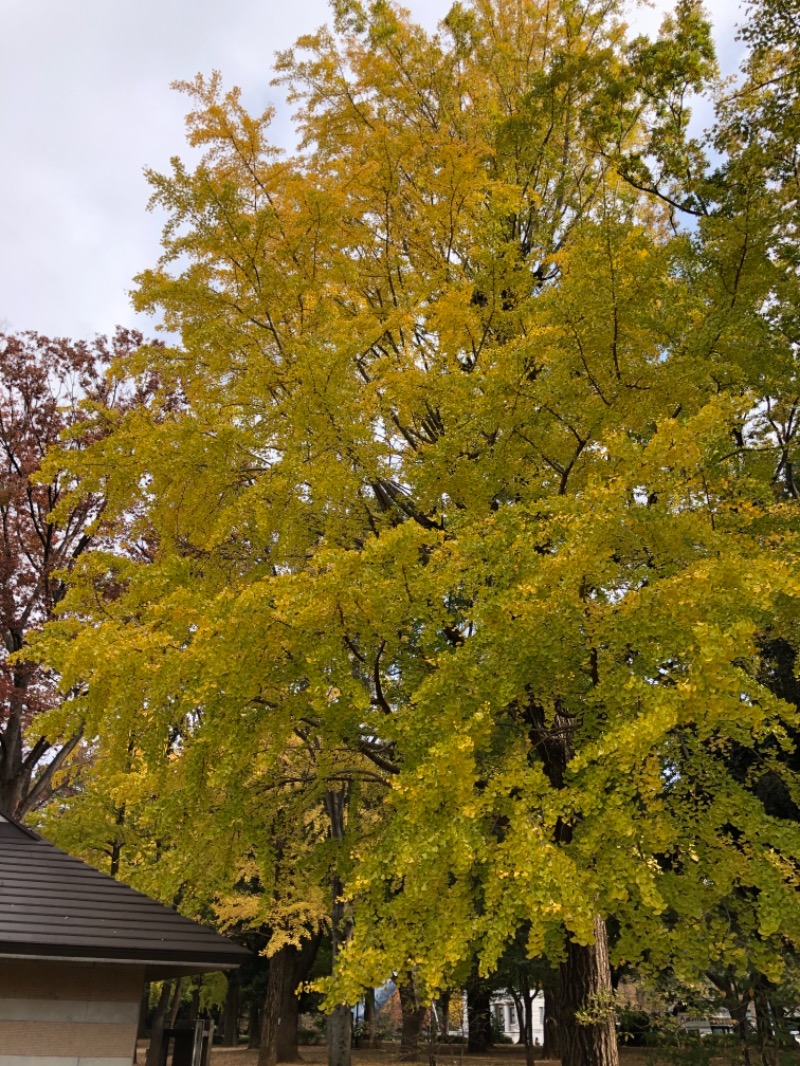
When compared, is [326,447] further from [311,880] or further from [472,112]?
[472,112]

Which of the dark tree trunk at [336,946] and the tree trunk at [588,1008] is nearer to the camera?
the tree trunk at [588,1008]

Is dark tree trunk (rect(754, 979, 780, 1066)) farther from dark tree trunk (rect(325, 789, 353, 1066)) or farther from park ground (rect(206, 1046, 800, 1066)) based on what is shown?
park ground (rect(206, 1046, 800, 1066))

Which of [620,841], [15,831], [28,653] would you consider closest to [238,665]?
[28,653]

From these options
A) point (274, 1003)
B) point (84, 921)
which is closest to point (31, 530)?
point (84, 921)

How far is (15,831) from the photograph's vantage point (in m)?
7.42

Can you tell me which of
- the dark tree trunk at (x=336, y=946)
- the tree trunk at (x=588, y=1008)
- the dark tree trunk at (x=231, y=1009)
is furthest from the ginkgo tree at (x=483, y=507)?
the dark tree trunk at (x=231, y=1009)

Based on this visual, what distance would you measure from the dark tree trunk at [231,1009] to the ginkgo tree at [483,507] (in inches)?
1032

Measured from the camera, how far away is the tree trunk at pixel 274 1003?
18781 millimetres

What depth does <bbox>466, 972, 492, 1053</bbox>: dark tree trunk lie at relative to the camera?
19891 millimetres

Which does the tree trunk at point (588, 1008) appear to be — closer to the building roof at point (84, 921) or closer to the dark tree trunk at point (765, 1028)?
the dark tree trunk at point (765, 1028)

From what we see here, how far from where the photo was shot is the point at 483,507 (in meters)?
6.67

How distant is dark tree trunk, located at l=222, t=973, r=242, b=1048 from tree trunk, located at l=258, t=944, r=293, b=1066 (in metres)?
9.07

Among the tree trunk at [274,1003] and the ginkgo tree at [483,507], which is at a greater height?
the ginkgo tree at [483,507]

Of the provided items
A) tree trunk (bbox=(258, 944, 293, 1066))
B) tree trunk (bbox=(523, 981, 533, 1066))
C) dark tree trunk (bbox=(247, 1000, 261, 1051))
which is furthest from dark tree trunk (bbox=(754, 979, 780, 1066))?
dark tree trunk (bbox=(247, 1000, 261, 1051))
